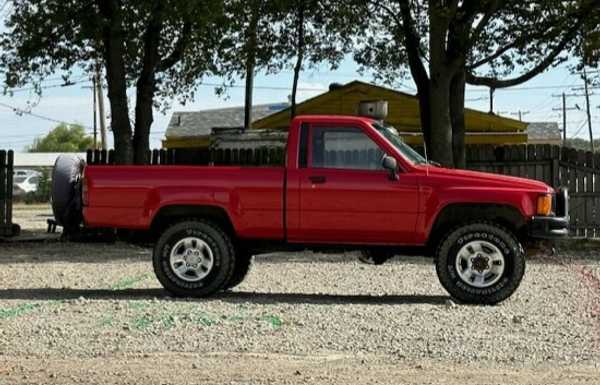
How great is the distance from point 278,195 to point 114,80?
38.7 feet

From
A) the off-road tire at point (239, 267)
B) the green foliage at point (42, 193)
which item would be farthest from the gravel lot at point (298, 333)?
the green foliage at point (42, 193)

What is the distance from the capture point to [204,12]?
63.6ft

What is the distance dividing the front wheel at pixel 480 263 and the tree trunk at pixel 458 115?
1002 cm

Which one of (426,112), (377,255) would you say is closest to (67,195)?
(377,255)

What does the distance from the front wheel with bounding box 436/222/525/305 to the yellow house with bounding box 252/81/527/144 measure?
22.4m

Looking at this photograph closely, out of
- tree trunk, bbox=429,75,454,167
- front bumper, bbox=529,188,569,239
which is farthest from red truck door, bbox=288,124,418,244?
tree trunk, bbox=429,75,454,167

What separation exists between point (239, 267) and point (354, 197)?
1.92m

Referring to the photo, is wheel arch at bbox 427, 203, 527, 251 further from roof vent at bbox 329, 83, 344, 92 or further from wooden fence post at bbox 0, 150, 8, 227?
roof vent at bbox 329, 83, 344, 92

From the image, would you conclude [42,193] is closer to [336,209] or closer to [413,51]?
[413,51]

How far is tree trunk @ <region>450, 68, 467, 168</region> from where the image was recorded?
2030 cm

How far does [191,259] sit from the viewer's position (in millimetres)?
10695

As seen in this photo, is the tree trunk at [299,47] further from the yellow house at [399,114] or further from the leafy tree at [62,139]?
the leafy tree at [62,139]

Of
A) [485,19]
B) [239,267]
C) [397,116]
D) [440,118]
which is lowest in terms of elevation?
[239,267]

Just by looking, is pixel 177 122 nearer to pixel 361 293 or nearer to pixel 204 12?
pixel 204 12
